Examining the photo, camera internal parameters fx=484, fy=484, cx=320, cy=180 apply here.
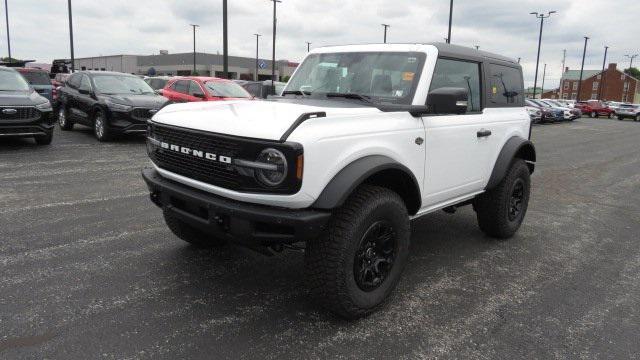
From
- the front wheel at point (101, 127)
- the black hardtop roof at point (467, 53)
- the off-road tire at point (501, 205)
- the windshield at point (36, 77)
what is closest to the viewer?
the black hardtop roof at point (467, 53)

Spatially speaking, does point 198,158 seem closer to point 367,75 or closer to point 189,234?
point 189,234

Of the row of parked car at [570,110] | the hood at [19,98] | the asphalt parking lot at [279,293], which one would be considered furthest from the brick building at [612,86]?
the asphalt parking lot at [279,293]

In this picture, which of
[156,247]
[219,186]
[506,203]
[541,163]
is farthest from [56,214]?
[541,163]

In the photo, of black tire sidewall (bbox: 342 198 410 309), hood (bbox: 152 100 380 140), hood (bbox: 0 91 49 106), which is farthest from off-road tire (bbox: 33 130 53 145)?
black tire sidewall (bbox: 342 198 410 309)

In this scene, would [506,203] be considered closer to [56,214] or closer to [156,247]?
[156,247]

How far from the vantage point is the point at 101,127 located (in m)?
11.5

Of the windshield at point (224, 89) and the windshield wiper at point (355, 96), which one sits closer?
the windshield wiper at point (355, 96)

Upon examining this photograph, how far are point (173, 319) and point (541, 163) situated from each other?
1010 cm

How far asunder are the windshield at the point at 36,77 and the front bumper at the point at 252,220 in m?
15.1

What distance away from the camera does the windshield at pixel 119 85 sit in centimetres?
1202

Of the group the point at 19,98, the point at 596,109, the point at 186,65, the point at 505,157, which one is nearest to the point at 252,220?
the point at 505,157

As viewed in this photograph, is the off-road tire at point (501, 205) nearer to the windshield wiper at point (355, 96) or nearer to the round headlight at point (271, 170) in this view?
the windshield wiper at point (355, 96)

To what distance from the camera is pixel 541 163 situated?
11164 millimetres

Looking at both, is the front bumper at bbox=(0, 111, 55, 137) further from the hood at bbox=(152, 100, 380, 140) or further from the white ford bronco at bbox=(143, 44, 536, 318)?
the hood at bbox=(152, 100, 380, 140)
